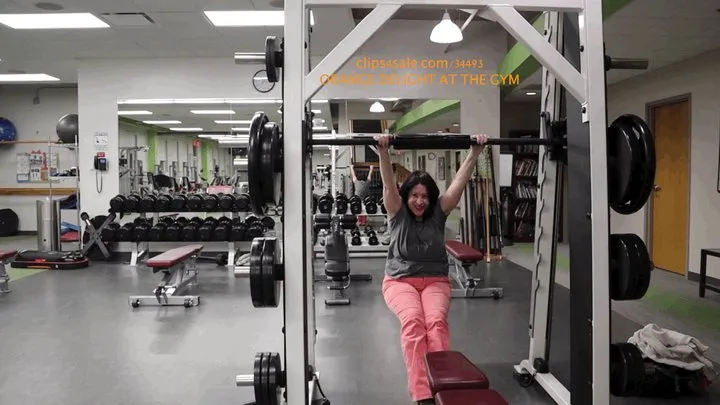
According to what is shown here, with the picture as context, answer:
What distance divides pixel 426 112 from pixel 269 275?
718 cm

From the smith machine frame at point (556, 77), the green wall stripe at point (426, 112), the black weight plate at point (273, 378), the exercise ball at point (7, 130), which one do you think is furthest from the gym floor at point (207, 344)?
the exercise ball at point (7, 130)

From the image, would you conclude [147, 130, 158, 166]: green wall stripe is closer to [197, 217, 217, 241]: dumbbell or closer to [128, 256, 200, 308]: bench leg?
[197, 217, 217, 241]: dumbbell

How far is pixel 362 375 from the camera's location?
241 centimetres

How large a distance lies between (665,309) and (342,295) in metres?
2.59

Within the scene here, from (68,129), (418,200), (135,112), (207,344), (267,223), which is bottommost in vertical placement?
(207,344)

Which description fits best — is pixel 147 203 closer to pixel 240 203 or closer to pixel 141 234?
pixel 141 234

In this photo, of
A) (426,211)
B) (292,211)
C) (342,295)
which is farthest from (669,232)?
(292,211)

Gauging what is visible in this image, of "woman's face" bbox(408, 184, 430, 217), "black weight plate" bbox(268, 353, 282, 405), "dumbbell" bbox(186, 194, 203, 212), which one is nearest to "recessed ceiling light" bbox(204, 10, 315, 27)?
"dumbbell" bbox(186, 194, 203, 212)

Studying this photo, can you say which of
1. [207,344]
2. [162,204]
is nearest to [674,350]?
[207,344]

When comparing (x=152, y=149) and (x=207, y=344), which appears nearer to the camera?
(x=207, y=344)

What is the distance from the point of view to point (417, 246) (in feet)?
6.89
